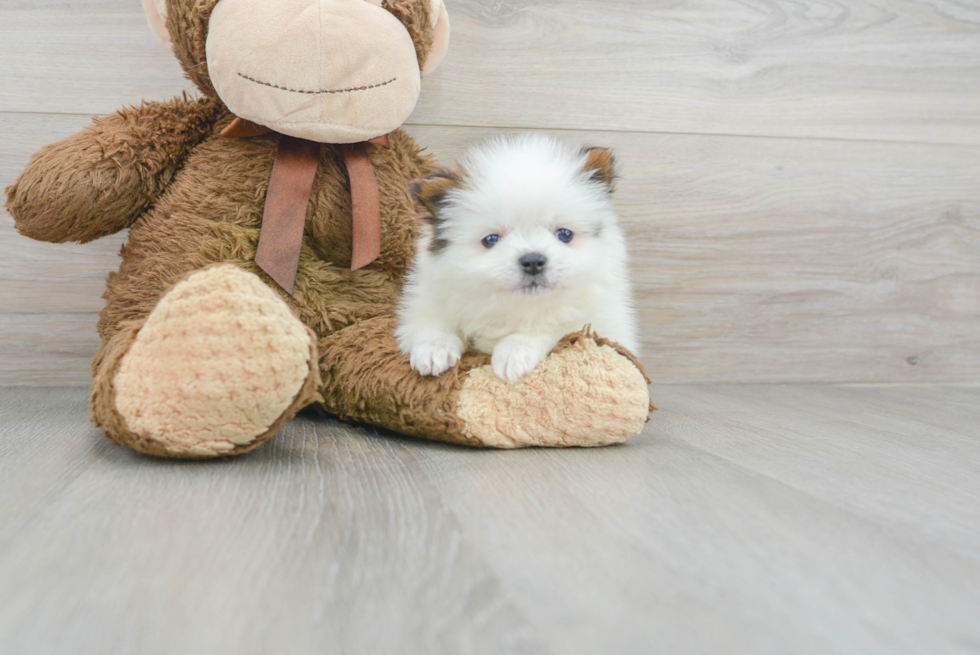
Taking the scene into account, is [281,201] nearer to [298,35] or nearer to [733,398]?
[298,35]

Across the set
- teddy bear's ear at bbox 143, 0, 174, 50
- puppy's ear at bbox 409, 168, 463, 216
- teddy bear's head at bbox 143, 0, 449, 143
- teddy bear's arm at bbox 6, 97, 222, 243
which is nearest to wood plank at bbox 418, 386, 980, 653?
puppy's ear at bbox 409, 168, 463, 216

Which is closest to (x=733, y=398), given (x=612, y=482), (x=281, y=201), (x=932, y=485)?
(x=932, y=485)

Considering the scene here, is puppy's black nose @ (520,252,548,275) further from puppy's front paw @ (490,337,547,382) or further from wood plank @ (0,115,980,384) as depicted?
wood plank @ (0,115,980,384)

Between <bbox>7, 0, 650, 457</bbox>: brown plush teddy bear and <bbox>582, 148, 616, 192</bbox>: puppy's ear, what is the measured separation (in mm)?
274

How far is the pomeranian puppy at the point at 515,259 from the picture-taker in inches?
42.8

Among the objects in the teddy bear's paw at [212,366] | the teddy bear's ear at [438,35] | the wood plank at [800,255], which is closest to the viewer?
the teddy bear's paw at [212,366]

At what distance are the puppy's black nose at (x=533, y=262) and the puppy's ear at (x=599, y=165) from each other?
0.20 m

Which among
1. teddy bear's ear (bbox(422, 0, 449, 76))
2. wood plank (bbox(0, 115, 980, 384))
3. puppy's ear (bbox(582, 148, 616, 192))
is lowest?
wood plank (bbox(0, 115, 980, 384))

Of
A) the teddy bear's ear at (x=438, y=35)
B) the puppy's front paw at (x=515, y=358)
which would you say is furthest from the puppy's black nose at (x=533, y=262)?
the teddy bear's ear at (x=438, y=35)

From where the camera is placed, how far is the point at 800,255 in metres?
1.80

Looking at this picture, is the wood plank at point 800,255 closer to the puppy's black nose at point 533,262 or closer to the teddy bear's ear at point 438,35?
the teddy bear's ear at point 438,35

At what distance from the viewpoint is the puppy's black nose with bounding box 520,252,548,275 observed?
105cm

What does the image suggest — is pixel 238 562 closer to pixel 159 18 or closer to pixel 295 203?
pixel 295 203

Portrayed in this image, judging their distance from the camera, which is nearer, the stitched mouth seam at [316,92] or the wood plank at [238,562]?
the wood plank at [238,562]
